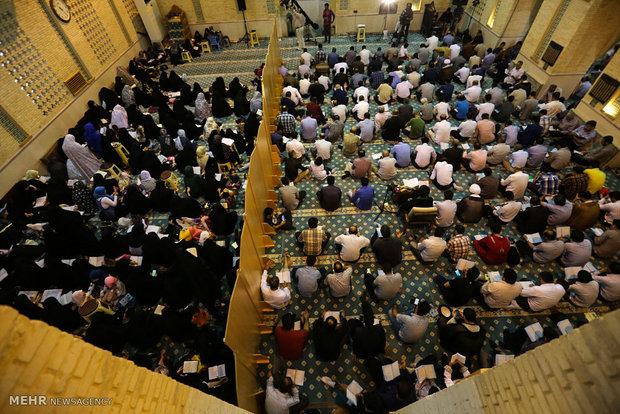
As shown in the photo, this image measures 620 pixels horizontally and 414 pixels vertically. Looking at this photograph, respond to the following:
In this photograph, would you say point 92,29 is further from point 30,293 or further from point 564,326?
point 564,326

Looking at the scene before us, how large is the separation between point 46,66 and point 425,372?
1289 centimetres

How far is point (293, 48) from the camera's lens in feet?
48.4

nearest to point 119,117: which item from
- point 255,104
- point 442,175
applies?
point 255,104

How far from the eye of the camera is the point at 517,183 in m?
6.72

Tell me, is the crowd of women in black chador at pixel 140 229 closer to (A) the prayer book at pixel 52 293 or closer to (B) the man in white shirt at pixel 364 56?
(A) the prayer book at pixel 52 293

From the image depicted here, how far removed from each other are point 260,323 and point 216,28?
15.9 m

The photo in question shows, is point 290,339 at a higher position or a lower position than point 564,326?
higher

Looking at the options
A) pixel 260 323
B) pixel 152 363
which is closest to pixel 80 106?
pixel 152 363

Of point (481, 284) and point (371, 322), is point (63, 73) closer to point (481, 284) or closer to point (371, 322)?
point (371, 322)

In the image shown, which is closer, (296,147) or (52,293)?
(52,293)

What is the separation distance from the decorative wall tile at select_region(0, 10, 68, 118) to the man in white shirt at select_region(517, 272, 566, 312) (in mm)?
13180

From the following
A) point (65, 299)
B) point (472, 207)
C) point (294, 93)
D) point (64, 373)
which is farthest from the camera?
point (294, 93)

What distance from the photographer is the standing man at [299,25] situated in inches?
552

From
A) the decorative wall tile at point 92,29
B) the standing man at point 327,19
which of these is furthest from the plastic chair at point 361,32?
the decorative wall tile at point 92,29
